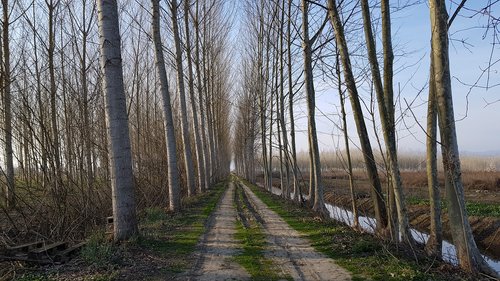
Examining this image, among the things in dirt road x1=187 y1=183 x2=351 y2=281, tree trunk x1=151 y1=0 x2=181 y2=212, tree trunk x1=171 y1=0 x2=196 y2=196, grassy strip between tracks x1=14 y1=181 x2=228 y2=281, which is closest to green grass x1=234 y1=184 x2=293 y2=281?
dirt road x1=187 y1=183 x2=351 y2=281

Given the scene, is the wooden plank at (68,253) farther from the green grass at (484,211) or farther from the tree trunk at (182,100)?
the green grass at (484,211)

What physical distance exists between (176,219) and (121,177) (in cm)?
421

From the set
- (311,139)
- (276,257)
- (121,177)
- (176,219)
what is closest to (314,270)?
(276,257)

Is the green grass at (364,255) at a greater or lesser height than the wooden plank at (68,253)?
lesser

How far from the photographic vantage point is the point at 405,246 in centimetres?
670

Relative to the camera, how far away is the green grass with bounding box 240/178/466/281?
532cm

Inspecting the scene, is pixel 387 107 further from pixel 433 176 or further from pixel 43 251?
pixel 43 251

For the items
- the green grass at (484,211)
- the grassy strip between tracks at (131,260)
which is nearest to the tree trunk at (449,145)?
the grassy strip between tracks at (131,260)

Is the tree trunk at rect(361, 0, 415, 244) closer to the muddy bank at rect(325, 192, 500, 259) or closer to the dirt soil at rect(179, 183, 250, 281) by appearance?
the muddy bank at rect(325, 192, 500, 259)

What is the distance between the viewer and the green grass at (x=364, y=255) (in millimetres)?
5316

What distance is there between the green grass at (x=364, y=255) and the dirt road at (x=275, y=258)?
8.5 inches

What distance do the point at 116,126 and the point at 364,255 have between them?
436 cm

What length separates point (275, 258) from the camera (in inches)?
258

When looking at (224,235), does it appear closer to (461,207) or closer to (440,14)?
(461,207)
